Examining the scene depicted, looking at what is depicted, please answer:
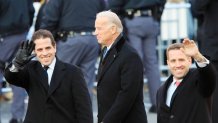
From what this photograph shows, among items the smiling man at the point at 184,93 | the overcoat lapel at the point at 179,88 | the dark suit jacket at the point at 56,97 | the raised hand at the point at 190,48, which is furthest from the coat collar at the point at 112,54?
the raised hand at the point at 190,48

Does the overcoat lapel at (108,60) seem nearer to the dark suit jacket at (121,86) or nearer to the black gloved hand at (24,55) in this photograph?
the dark suit jacket at (121,86)

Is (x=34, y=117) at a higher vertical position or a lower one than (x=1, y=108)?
higher

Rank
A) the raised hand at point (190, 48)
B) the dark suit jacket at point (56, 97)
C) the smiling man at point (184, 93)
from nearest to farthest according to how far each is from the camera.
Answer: the raised hand at point (190, 48) → the smiling man at point (184, 93) → the dark suit jacket at point (56, 97)

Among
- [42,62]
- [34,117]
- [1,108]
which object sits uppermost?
[42,62]

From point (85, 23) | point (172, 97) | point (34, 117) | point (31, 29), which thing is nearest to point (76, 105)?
point (34, 117)

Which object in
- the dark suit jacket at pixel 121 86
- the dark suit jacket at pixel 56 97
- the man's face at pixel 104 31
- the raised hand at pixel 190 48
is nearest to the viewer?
the raised hand at pixel 190 48

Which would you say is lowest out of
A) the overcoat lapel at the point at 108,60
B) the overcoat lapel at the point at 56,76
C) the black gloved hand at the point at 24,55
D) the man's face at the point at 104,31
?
the overcoat lapel at the point at 56,76

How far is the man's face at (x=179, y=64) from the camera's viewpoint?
7.41 meters

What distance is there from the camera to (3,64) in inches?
452

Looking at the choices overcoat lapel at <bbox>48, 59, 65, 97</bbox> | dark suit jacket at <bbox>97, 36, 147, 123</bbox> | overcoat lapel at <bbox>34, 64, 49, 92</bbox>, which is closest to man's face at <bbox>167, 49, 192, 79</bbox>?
dark suit jacket at <bbox>97, 36, 147, 123</bbox>

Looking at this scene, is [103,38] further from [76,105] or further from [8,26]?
[8,26]

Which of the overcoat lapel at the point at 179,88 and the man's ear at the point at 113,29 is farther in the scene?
the man's ear at the point at 113,29

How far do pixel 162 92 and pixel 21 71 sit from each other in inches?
50.6

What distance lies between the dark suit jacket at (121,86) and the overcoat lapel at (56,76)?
402 mm
